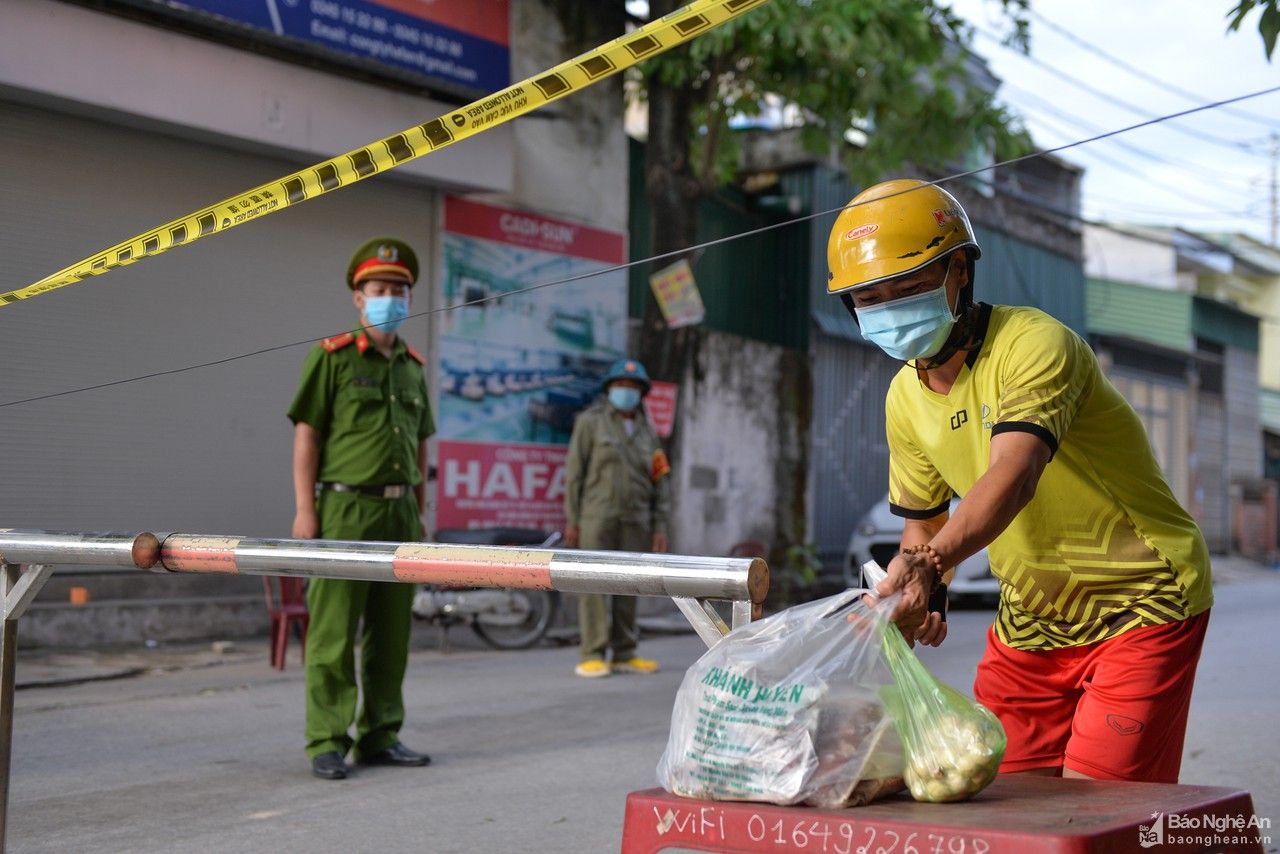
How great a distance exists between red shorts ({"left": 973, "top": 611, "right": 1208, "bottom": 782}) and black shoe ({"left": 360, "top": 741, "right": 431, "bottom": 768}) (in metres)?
3.41

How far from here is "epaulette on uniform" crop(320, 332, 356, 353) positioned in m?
5.84

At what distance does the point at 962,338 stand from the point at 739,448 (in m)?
13.3

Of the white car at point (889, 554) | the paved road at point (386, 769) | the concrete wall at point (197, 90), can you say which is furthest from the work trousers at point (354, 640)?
the white car at point (889, 554)

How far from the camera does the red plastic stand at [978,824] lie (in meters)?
1.80

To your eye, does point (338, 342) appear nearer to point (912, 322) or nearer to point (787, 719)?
point (912, 322)

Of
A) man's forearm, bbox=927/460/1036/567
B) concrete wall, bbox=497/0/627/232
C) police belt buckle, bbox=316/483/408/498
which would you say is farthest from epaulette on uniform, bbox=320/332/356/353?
concrete wall, bbox=497/0/627/232

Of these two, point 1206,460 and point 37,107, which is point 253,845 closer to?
point 37,107

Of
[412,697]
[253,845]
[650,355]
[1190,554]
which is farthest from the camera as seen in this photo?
[650,355]

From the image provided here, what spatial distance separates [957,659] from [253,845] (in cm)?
655

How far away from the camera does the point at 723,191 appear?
665 inches

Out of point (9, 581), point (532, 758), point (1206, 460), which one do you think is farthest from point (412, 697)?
point (1206, 460)

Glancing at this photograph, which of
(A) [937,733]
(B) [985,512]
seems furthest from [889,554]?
(A) [937,733]

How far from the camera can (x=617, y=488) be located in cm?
945

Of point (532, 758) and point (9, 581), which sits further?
point (532, 758)
